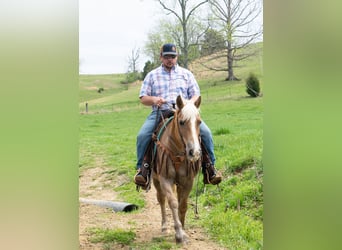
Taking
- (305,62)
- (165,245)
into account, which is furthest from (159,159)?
(305,62)

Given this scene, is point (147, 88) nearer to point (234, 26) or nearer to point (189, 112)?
point (189, 112)

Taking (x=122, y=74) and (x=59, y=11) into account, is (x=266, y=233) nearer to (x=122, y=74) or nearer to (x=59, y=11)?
(x=122, y=74)

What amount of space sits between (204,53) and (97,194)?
132 centimetres

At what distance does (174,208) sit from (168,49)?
1.13 m

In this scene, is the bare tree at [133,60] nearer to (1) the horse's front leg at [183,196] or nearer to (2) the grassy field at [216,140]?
(2) the grassy field at [216,140]

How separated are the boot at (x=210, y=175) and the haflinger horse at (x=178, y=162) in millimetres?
114

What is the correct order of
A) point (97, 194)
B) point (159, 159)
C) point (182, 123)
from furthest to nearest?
point (97, 194)
point (159, 159)
point (182, 123)

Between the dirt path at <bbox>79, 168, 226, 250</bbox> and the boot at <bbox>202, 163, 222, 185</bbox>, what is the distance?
35cm

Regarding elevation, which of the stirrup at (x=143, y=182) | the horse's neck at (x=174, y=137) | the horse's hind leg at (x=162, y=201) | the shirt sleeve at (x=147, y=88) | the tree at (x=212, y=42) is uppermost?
the tree at (x=212, y=42)

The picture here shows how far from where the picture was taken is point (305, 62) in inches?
128

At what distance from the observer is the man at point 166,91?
3.44m

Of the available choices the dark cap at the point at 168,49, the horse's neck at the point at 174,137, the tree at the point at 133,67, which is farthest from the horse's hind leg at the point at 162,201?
the dark cap at the point at 168,49

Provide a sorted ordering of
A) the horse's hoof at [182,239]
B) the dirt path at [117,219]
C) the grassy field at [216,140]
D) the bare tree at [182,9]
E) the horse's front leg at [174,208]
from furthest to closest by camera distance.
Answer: the bare tree at [182,9], the grassy field at [216,140], the dirt path at [117,219], the horse's hoof at [182,239], the horse's front leg at [174,208]

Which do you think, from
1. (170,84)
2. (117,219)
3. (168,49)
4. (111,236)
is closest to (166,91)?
(170,84)
